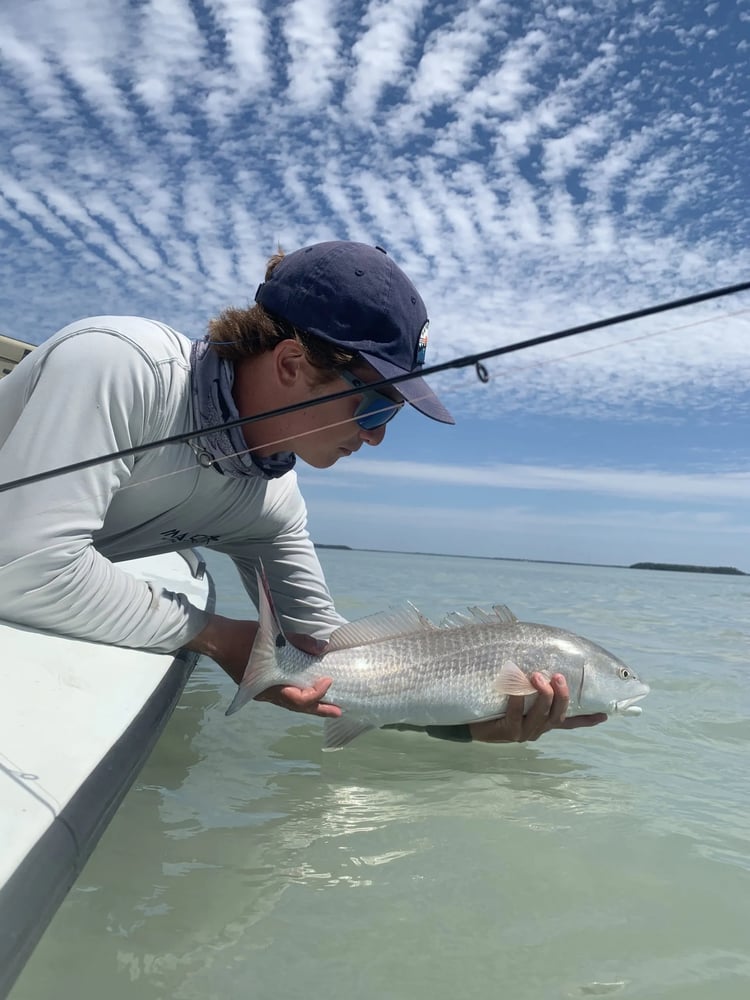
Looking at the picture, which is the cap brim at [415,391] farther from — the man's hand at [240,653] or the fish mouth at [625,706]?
the fish mouth at [625,706]

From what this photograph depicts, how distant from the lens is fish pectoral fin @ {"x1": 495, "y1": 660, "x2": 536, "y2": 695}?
3090 mm

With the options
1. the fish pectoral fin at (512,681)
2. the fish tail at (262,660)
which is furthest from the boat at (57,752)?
the fish pectoral fin at (512,681)

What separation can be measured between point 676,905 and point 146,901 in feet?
4.79

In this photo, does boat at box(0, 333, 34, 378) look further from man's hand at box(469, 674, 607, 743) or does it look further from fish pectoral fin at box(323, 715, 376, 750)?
man's hand at box(469, 674, 607, 743)

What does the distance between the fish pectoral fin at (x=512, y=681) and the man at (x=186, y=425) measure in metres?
0.05

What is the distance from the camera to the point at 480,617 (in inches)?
138

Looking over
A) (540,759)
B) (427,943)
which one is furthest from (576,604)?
(427,943)

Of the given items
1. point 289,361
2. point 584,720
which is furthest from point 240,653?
point 584,720

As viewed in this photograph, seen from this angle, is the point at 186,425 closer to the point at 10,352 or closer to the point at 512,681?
the point at 512,681

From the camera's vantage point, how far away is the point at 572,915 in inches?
84.4

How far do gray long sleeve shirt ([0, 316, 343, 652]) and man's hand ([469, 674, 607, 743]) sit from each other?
1271 mm

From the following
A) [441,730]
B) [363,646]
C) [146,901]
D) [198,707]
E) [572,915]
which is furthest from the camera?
[198,707]

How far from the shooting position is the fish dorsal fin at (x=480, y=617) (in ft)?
11.3

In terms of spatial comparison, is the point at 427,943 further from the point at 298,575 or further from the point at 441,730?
the point at 298,575
